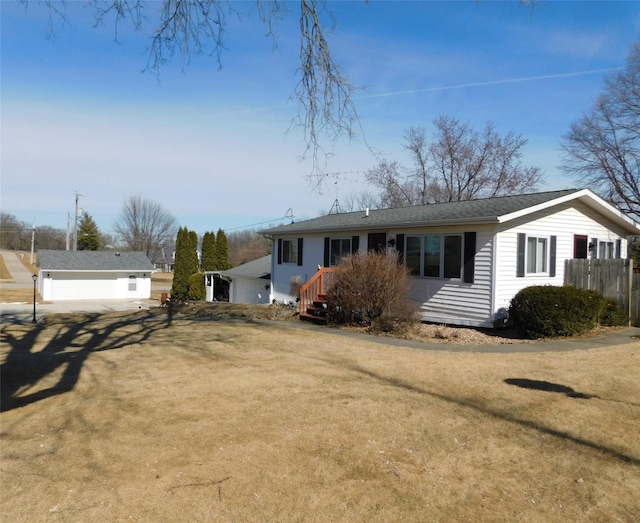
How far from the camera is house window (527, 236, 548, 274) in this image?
13248 mm

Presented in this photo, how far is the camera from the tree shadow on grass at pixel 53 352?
632cm

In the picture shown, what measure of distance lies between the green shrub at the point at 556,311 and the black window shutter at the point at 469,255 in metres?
1.46

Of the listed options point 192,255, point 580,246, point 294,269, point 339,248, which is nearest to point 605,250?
point 580,246

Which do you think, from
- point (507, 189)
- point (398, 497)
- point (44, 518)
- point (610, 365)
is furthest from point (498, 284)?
point (507, 189)

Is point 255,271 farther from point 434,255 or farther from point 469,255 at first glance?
point 469,255

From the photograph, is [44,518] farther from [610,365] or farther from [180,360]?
[610,365]

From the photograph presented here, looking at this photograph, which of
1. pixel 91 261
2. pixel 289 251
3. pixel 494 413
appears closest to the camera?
pixel 494 413

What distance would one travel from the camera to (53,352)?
29.3 feet

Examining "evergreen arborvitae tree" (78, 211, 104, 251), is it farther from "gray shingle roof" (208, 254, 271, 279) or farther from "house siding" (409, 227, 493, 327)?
"house siding" (409, 227, 493, 327)

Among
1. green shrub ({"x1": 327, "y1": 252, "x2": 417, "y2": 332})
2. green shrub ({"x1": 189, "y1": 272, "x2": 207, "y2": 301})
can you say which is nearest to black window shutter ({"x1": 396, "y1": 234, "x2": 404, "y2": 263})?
green shrub ({"x1": 327, "y1": 252, "x2": 417, "y2": 332})

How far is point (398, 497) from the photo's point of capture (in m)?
3.37

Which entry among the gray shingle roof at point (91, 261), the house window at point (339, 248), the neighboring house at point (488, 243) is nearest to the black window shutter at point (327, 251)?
the house window at point (339, 248)

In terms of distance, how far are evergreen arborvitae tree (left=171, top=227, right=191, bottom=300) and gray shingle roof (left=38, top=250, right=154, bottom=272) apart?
6715mm

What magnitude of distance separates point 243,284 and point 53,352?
1872cm
